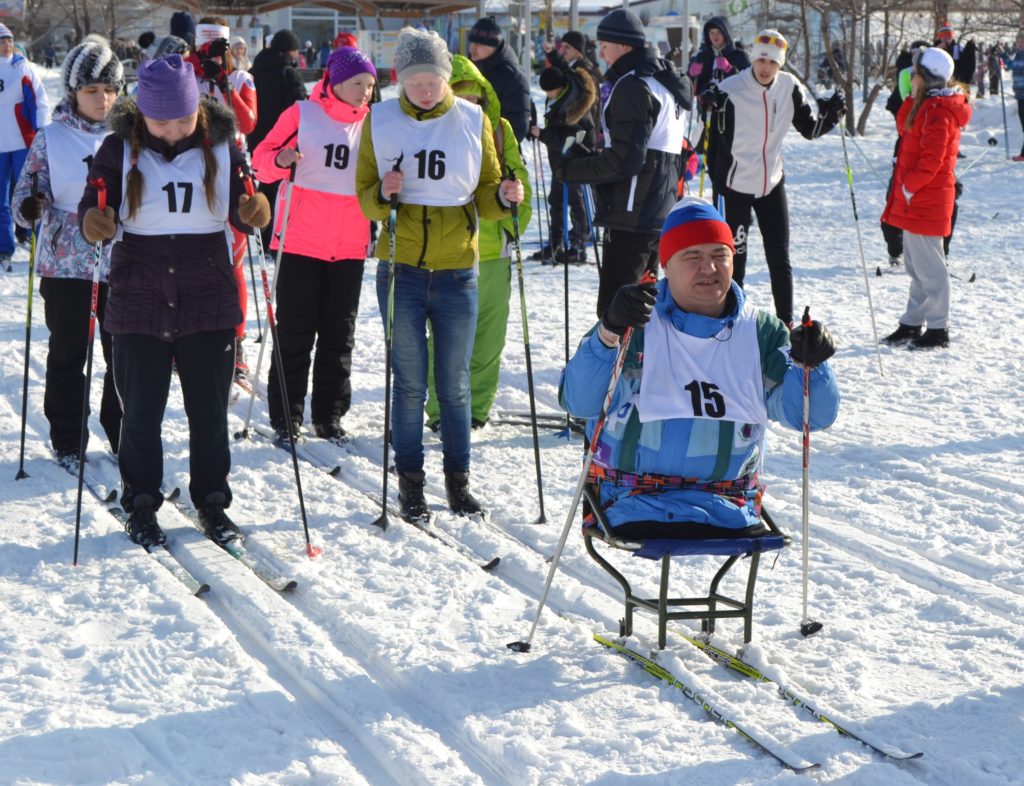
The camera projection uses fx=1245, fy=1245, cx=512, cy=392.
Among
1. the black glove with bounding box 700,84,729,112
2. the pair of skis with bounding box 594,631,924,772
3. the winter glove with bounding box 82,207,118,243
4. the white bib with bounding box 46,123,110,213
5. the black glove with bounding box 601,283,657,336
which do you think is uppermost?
the black glove with bounding box 700,84,729,112

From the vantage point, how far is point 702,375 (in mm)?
3883

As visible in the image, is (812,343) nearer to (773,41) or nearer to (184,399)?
(184,399)

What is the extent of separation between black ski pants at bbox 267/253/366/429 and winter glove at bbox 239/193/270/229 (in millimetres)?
1356

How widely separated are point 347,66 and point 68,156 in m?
1.36

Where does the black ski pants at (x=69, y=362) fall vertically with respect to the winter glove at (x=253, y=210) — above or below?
below

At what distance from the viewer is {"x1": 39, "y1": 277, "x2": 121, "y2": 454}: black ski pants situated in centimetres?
573

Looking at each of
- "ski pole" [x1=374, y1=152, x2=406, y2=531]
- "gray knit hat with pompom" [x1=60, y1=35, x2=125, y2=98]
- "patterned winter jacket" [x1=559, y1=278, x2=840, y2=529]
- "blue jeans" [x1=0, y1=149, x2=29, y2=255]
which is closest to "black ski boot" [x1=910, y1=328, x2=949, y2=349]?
"ski pole" [x1=374, y1=152, x2=406, y2=531]

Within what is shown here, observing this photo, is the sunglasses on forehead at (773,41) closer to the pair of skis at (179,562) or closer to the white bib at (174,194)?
the white bib at (174,194)

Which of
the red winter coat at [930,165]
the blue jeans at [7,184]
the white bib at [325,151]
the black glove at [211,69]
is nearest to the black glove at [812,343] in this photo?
the white bib at [325,151]

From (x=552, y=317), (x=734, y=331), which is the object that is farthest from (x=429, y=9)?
(x=734, y=331)

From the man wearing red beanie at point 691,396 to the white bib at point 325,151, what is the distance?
259 centimetres

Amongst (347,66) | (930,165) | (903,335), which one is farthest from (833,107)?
(347,66)

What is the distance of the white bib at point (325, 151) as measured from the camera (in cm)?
607

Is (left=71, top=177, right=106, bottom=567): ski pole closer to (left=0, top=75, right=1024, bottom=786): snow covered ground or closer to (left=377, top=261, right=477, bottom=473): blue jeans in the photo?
(left=0, top=75, right=1024, bottom=786): snow covered ground
